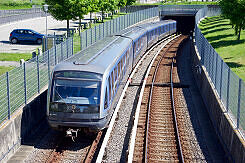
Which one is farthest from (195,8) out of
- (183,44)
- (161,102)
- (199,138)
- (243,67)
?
(199,138)

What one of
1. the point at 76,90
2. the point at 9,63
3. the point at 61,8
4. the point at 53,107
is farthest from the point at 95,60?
the point at 61,8

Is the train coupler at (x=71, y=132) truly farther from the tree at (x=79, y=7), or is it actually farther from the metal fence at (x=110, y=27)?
the tree at (x=79, y=7)

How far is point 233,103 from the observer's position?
12.9 meters

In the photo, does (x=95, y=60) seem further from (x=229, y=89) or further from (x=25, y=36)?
(x=25, y=36)

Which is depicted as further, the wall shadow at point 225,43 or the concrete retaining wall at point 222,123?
the wall shadow at point 225,43

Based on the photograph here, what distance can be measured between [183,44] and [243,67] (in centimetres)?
1808

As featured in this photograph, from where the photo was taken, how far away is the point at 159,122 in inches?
618

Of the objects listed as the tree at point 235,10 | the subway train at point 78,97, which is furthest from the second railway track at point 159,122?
the tree at point 235,10

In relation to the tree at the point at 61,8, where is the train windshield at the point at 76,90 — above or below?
below

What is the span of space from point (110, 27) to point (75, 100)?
82.0 ft

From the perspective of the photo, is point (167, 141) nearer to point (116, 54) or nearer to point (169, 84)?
point (116, 54)

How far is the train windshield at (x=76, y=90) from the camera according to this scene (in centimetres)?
1257

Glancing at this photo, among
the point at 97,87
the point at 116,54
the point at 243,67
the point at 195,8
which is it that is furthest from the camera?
the point at 195,8

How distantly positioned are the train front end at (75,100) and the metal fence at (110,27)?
40.7ft
